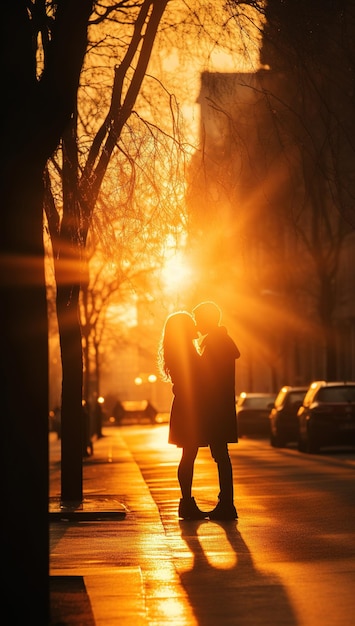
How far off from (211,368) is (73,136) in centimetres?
303

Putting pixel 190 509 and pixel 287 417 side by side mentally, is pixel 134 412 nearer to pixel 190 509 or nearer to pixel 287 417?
pixel 287 417

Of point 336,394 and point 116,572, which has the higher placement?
point 336,394

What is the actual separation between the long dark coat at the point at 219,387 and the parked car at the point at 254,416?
37.3 metres

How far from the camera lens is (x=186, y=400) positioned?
1422 cm

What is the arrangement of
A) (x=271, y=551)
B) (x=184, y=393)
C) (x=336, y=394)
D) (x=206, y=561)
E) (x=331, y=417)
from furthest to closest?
(x=336, y=394) → (x=331, y=417) → (x=184, y=393) → (x=271, y=551) → (x=206, y=561)

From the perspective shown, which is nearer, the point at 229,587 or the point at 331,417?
the point at 229,587

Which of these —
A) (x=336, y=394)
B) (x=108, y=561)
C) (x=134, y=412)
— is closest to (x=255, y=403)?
(x=336, y=394)

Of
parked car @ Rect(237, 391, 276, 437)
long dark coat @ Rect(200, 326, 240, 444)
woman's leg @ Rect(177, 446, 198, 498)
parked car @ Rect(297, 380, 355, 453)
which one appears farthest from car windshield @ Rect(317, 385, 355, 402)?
woman's leg @ Rect(177, 446, 198, 498)

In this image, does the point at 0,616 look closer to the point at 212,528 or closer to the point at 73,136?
the point at 212,528

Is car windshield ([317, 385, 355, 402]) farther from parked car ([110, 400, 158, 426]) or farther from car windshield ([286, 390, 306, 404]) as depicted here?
parked car ([110, 400, 158, 426])

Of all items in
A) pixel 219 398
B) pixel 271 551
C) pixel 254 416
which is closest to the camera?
pixel 271 551

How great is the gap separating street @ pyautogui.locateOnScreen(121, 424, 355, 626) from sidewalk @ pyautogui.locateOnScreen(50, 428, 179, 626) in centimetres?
20

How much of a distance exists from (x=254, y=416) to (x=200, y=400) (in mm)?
37726

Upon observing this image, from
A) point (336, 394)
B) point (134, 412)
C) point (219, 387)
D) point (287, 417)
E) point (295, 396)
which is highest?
point (219, 387)
